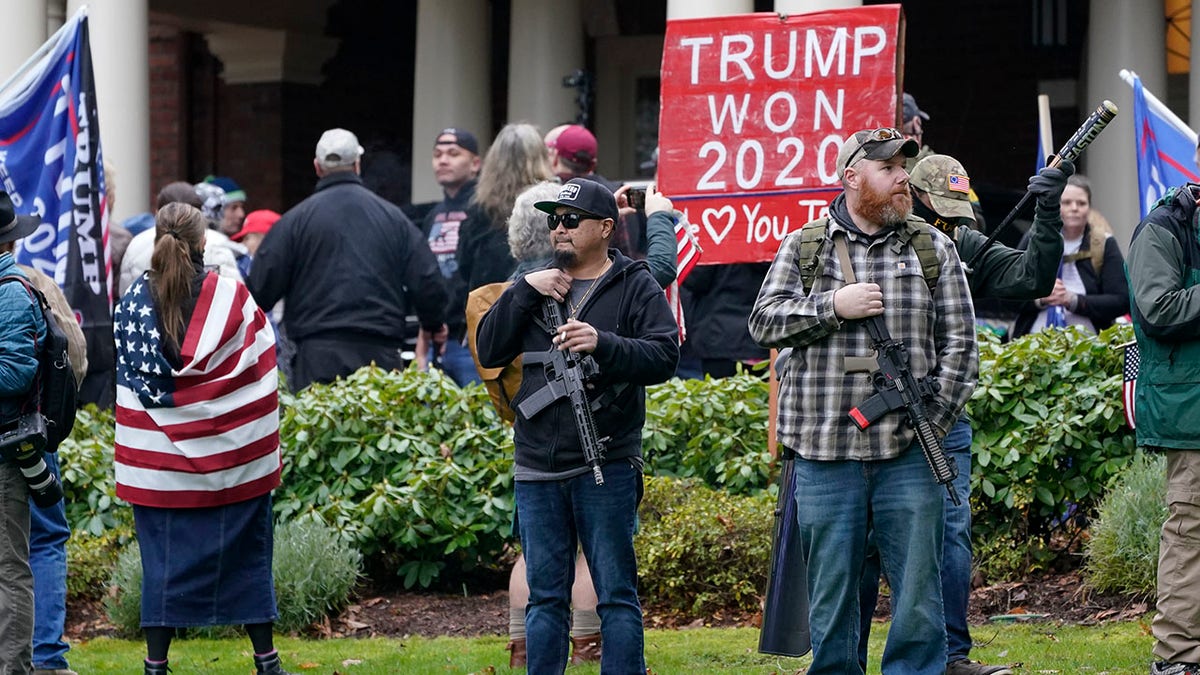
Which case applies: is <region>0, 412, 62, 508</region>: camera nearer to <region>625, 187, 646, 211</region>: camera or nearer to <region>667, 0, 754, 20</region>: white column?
<region>625, 187, 646, 211</region>: camera

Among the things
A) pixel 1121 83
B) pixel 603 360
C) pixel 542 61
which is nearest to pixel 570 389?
pixel 603 360

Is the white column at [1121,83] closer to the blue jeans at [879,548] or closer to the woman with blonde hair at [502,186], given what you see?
the woman with blonde hair at [502,186]

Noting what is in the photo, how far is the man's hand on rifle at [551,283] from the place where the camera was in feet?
18.3

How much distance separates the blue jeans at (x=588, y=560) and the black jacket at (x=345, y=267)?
3.54 m

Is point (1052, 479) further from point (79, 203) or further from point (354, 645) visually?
point (79, 203)

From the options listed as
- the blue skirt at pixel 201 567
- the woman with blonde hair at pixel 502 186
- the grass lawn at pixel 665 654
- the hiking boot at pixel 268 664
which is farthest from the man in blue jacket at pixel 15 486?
the woman with blonde hair at pixel 502 186

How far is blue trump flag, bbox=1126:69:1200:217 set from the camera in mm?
7504

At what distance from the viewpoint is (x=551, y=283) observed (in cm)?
558

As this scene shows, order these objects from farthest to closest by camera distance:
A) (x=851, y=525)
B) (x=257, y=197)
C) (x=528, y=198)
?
(x=257, y=197) → (x=528, y=198) → (x=851, y=525)

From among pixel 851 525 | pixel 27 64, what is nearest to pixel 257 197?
pixel 27 64

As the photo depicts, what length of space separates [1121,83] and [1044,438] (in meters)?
6.29

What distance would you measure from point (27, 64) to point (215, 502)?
3038 mm

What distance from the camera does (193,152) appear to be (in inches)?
722

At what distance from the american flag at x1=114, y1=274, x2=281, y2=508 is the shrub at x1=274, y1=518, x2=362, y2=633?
1171 mm
